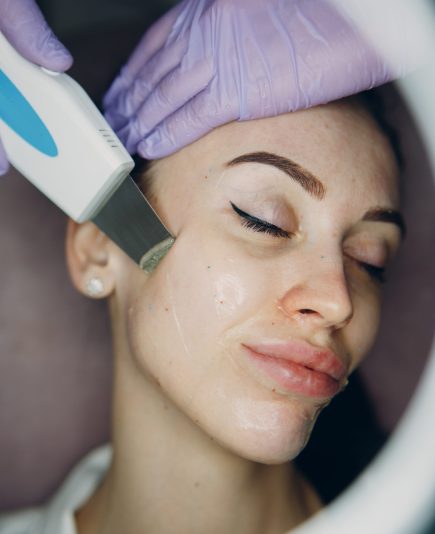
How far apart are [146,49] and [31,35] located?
219 mm

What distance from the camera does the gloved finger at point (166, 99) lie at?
0.97 m

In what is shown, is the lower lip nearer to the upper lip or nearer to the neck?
the upper lip

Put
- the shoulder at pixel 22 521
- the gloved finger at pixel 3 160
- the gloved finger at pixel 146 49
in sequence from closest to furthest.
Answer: the gloved finger at pixel 3 160, the gloved finger at pixel 146 49, the shoulder at pixel 22 521

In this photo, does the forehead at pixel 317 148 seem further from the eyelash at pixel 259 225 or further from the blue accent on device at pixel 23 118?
the blue accent on device at pixel 23 118

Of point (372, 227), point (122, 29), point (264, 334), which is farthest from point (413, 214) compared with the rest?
point (122, 29)

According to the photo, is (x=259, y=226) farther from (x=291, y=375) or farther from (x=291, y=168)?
(x=291, y=375)

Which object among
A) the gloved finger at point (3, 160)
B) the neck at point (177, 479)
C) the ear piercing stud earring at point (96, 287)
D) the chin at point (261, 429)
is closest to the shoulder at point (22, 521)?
the neck at point (177, 479)

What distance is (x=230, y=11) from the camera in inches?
37.4

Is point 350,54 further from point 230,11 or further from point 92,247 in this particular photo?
point 92,247

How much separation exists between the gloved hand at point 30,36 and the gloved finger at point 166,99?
0.14 meters

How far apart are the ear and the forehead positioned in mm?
204

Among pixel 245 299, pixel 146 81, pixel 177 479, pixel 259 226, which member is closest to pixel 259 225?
pixel 259 226

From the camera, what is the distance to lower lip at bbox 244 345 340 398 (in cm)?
88

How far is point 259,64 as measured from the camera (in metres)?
0.93
